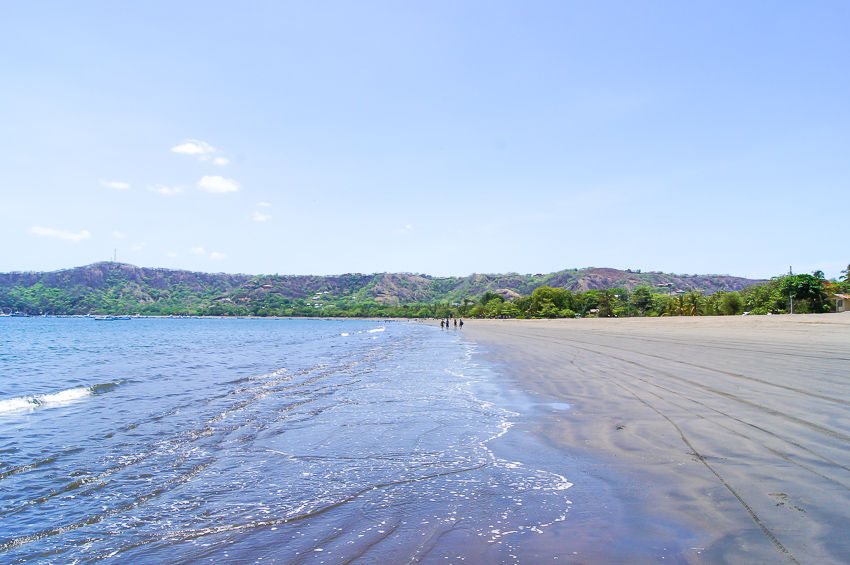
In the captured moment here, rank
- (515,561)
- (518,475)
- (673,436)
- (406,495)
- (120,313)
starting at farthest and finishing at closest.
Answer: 1. (120,313)
2. (673,436)
3. (518,475)
4. (406,495)
5. (515,561)

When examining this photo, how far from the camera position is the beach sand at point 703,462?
357 cm

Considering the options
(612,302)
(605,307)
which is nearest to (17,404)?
(605,307)

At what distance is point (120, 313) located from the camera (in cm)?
19412

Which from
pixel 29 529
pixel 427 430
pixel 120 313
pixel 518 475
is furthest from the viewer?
pixel 120 313

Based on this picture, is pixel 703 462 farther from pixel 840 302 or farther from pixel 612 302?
pixel 612 302

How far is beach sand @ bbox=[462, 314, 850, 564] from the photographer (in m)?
3.57

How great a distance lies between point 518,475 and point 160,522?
3951 millimetres

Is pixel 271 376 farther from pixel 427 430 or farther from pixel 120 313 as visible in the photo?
pixel 120 313

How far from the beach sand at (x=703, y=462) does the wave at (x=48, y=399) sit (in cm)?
1261

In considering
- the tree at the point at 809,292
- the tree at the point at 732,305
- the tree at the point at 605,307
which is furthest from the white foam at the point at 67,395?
the tree at the point at 605,307

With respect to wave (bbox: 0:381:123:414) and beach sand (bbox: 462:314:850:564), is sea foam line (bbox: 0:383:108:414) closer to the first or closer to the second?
wave (bbox: 0:381:123:414)

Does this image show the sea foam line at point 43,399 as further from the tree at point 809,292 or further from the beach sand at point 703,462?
the tree at point 809,292

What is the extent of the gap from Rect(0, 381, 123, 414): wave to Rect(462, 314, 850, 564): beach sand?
41.4 ft

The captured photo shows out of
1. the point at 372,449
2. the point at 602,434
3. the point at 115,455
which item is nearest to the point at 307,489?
the point at 372,449
